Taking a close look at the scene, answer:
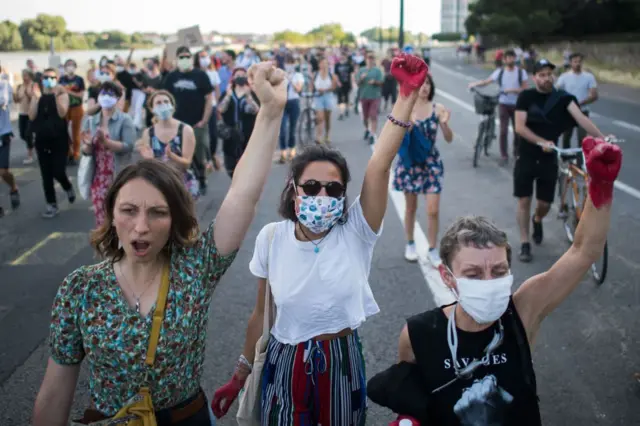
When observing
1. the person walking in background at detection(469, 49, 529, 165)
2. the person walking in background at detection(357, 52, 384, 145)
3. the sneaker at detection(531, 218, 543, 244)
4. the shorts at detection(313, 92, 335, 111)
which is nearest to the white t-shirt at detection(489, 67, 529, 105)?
the person walking in background at detection(469, 49, 529, 165)

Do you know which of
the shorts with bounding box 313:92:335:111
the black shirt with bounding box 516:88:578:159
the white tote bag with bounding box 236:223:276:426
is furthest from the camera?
the shorts with bounding box 313:92:335:111

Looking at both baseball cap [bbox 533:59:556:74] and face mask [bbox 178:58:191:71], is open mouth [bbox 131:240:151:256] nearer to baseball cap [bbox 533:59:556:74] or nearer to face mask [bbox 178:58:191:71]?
baseball cap [bbox 533:59:556:74]

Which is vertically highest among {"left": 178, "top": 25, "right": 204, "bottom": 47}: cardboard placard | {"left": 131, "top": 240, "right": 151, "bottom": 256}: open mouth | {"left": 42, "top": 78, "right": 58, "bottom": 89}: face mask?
{"left": 178, "top": 25, "right": 204, "bottom": 47}: cardboard placard

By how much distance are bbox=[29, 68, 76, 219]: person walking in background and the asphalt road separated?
0.46 m

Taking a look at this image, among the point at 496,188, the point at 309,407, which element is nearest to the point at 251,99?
the point at 496,188

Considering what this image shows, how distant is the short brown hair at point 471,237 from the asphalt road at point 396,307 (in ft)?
6.02

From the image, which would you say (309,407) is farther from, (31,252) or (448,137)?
(31,252)

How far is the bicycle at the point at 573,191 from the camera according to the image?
6.04m

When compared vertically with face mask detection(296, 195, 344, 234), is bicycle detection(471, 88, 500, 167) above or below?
below

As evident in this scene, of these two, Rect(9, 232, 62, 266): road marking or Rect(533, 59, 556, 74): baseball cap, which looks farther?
Rect(9, 232, 62, 266): road marking

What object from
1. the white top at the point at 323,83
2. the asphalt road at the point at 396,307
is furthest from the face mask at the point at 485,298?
the white top at the point at 323,83

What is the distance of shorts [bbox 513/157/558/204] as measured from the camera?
6754mm

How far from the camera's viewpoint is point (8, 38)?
43750 millimetres

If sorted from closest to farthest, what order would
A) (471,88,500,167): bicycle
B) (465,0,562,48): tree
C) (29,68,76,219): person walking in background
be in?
(29,68,76,219): person walking in background, (471,88,500,167): bicycle, (465,0,562,48): tree
